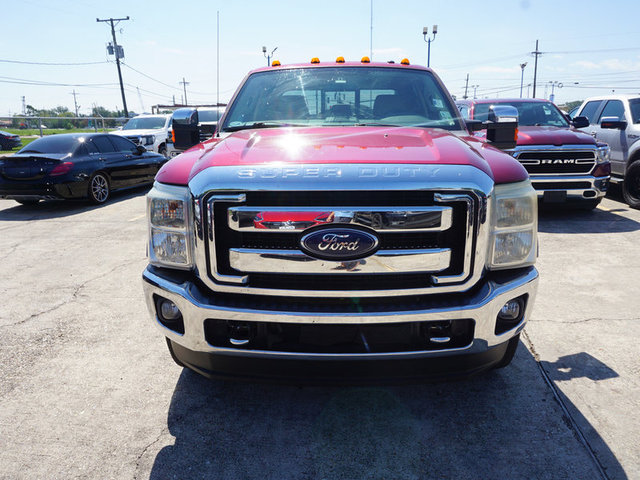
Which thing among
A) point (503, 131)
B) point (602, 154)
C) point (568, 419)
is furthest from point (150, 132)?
point (568, 419)

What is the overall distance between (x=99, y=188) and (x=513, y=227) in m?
9.00

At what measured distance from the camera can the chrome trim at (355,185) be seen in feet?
6.73

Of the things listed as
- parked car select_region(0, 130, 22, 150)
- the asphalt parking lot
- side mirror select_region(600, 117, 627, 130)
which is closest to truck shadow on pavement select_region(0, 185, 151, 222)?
the asphalt parking lot

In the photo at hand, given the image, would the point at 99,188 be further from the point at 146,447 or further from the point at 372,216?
the point at 372,216

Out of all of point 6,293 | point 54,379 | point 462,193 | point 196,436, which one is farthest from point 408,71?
point 6,293

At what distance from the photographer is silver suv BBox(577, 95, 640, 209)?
8.15m

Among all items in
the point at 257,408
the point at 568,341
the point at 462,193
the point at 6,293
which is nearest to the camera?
the point at 462,193

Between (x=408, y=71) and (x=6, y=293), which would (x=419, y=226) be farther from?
(x=6, y=293)

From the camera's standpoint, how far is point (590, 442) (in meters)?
2.35

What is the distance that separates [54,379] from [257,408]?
52.6 inches

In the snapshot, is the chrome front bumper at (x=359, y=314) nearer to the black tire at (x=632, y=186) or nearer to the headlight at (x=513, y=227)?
the headlight at (x=513, y=227)

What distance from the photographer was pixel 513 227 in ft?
7.42

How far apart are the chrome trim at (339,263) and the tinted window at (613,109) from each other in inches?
336

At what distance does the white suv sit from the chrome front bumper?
13.5m
